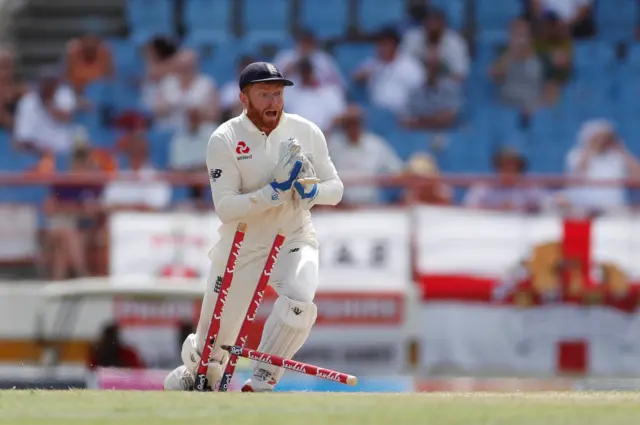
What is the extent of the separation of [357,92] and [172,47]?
2392mm

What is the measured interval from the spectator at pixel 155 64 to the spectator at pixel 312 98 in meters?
1.66

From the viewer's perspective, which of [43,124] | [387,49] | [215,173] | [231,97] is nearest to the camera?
[215,173]

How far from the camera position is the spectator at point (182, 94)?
18.0m

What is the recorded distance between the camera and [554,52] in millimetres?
18625

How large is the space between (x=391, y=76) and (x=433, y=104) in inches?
23.9

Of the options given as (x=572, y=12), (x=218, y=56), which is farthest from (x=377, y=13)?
(x=572, y=12)

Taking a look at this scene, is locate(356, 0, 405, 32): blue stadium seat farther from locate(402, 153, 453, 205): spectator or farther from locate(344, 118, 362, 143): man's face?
locate(402, 153, 453, 205): spectator

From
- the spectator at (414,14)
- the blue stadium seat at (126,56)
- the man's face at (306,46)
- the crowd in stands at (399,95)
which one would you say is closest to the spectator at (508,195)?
the crowd in stands at (399,95)

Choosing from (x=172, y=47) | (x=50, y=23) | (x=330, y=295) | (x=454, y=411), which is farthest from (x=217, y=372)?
(x=50, y=23)

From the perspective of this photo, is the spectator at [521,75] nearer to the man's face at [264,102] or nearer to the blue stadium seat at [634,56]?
the blue stadium seat at [634,56]

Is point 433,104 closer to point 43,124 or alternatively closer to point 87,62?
point 87,62

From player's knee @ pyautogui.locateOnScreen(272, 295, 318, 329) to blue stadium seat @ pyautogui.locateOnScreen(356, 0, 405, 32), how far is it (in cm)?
1035

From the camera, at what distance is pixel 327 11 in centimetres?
1972

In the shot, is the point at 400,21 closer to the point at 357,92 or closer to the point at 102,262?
the point at 357,92
